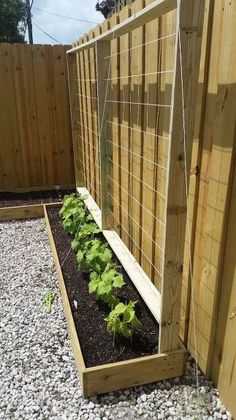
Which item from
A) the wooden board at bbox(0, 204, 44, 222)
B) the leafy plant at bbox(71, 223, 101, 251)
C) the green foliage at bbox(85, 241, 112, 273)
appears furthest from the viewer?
the wooden board at bbox(0, 204, 44, 222)

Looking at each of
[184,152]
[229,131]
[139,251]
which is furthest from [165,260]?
[139,251]

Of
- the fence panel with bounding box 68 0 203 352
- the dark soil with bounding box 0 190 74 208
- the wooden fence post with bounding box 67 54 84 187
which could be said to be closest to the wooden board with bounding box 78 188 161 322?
the fence panel with bounding box 68 0 203 352

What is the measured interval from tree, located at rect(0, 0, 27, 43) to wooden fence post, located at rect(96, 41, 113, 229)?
26935 millimetres

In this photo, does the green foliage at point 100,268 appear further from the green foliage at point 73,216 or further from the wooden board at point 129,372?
the wooden board at point 129,372

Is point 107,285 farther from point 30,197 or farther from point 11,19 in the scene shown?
point 11,19

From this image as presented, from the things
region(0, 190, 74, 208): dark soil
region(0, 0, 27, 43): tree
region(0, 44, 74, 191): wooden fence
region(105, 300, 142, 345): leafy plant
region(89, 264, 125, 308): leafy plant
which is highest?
region(0, 0, 27, 43): tree

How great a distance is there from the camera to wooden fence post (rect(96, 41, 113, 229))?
322cm

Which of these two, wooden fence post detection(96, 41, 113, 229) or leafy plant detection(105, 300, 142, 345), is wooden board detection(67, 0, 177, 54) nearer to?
wooden fence post detection(96, 41, 113, 229)

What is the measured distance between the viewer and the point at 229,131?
66.1 inches

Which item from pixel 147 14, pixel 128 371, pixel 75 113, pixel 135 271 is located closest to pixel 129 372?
pixel 128 371

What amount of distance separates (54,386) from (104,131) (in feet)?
7.44

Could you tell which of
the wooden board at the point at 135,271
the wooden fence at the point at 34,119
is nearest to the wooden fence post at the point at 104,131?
the wooden board at the point at 135,271

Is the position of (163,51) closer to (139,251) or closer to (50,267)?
(139,251)

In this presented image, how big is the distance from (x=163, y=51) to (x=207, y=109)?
0.59m
